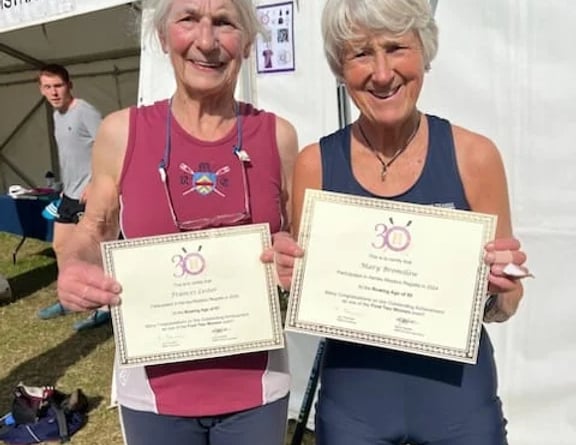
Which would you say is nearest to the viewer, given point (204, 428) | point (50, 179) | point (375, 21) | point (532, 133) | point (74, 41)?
point (375, 21)

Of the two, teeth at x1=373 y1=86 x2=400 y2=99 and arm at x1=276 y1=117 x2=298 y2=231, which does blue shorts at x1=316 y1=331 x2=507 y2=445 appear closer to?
arm at x1=276 y1=117 x2=298 y2=231

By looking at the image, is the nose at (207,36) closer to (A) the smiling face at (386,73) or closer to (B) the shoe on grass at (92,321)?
(A) the smiling face at (386,73)

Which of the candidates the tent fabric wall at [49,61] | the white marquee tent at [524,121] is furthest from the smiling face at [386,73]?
the tent fabric wall at [49,61]

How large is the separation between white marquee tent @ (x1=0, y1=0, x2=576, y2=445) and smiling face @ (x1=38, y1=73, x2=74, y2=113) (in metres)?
2.42

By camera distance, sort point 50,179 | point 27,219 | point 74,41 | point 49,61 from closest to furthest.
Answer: point 27,219, point 74,41, point 50,179, point 49,61

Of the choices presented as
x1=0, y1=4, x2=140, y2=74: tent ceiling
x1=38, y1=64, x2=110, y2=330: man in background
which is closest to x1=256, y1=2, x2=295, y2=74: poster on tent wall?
x1=38, y1=64, x2=110, y2=330: man in background

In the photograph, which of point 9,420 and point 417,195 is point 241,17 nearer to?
point 417,195

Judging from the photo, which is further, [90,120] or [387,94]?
[90,120]

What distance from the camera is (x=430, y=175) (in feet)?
4.21

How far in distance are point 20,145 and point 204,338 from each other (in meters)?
7.92

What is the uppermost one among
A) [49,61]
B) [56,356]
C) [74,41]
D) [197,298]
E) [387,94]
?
[74,41]

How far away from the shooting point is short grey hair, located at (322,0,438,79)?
4.02ft

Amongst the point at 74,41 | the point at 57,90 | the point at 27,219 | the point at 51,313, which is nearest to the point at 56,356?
the point at 51,313

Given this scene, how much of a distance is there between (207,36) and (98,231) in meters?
0.43
